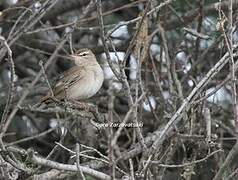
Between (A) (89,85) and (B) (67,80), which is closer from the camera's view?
(A) (89,85)

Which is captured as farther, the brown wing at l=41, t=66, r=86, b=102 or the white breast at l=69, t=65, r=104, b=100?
the brown wing at l=41, t=66, r=86, b=102

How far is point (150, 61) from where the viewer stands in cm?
730

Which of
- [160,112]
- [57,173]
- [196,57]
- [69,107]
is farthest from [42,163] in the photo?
[196,57]

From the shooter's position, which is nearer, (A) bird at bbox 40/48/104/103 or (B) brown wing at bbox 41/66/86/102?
(A) bird at bbox 40/48/104/103

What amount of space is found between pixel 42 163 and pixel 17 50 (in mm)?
3877

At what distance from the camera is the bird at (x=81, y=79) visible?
7.41m

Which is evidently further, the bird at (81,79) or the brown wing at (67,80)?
the brown wing at (67,80)

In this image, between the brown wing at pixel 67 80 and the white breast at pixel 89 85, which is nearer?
the white breast at pixel 89 85

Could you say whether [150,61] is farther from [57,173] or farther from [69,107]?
[57,173]

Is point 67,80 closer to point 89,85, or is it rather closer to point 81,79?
point 81,79

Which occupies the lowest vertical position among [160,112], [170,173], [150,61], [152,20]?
[170,173]

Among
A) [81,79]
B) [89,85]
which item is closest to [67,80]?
[81,79]

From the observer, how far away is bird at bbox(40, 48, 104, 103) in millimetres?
7414

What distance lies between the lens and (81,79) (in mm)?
7641
